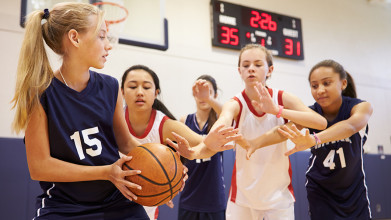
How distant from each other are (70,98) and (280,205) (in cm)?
175

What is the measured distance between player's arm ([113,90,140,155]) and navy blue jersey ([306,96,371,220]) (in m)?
1.74

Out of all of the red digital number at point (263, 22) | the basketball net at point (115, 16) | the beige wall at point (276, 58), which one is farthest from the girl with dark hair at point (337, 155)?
the red digital number at point (263, 22)

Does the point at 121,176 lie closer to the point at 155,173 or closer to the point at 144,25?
the point at 155,173

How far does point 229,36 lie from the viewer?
20.4ft

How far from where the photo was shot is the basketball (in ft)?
5.24

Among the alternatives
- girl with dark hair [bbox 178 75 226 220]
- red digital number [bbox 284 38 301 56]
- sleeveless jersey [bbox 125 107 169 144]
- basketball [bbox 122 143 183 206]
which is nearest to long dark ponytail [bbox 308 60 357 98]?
girl with dark hair [bbox 178 75 226 220]

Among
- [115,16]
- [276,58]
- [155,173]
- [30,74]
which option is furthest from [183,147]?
[276,58]

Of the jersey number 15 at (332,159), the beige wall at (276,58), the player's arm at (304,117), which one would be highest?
the beige wall at (276,58)

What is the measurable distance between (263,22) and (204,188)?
14.2 ft

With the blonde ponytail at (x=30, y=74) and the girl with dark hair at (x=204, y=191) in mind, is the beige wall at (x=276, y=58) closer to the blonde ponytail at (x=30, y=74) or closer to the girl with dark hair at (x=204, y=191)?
the girl with dark hair at (x=204, y=191)

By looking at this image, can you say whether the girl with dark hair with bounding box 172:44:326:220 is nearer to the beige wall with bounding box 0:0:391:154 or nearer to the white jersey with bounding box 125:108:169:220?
the white jersey with bounding box 125:108:169:220

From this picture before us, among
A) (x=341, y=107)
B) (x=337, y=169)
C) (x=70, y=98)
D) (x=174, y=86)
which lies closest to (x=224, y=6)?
(x=174, y=86)

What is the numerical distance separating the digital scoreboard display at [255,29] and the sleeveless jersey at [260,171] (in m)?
3.57

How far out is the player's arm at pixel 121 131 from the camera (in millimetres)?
1893
